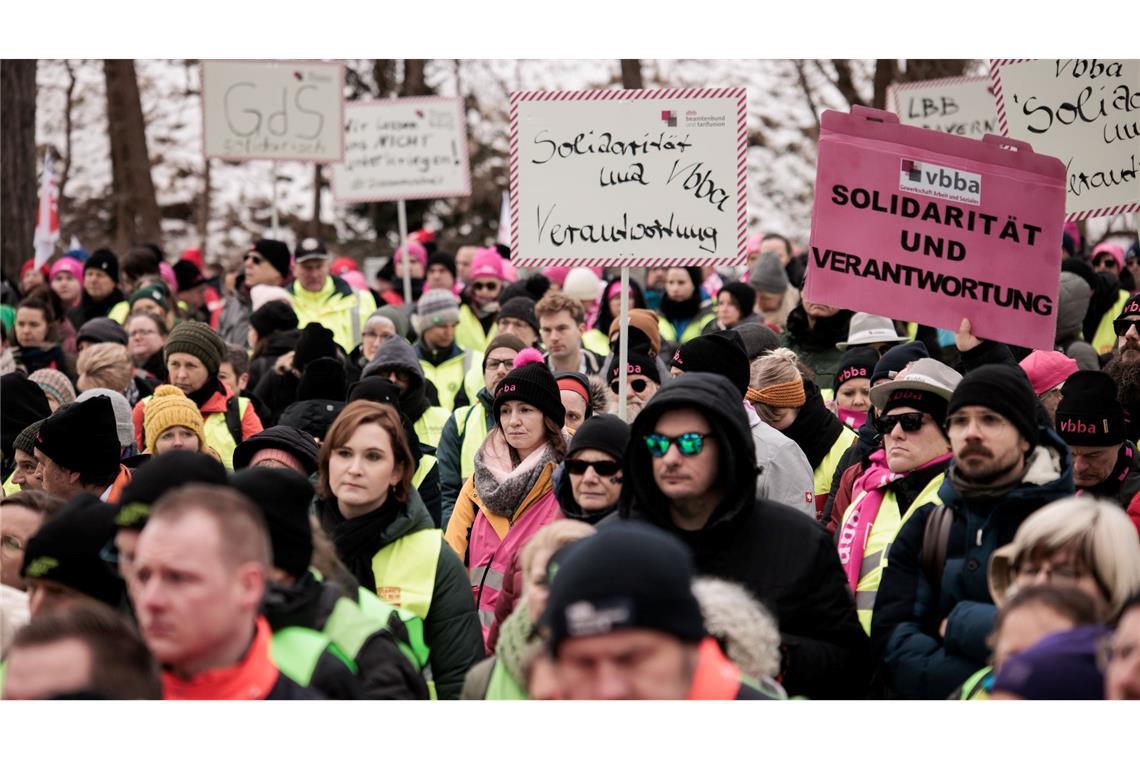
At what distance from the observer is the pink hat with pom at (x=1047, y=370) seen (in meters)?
7.19

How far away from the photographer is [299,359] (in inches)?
373

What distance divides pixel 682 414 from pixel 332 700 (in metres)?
1.40

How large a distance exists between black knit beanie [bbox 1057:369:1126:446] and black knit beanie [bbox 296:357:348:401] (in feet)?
11.9

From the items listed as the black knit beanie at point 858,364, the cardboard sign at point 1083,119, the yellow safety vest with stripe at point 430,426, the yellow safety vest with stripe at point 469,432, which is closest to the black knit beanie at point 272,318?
the yellow safety vest with stripe at point 430,426

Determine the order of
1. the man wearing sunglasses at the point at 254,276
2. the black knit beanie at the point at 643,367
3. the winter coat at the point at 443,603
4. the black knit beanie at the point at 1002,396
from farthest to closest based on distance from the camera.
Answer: the man wearing sunglasses at the point at 254,276 < the black knit beanie at the point at 643,367 < the winter coat at the point at 443,603 < the black knit beanie at the point at 1002,396

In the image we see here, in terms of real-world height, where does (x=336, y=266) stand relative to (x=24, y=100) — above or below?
below

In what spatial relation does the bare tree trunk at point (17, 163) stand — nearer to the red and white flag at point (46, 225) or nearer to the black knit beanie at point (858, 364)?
the red and white flag at point (46, 225)

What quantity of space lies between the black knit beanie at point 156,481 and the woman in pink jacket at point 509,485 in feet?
6.52

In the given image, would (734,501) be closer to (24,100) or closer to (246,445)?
(246,445)

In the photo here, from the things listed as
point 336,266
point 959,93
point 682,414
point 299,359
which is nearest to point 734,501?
point 682,414

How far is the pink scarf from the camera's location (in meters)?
5.88

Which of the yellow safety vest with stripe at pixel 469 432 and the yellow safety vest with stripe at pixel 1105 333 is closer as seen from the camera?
the yellow safety vest with stripe at pixel 469 432

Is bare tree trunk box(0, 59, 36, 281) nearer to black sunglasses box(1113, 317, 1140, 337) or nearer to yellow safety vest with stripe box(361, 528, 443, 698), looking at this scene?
black sunglasses box(1113, 317, 1140, 337)

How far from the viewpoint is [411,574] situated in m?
5.43
